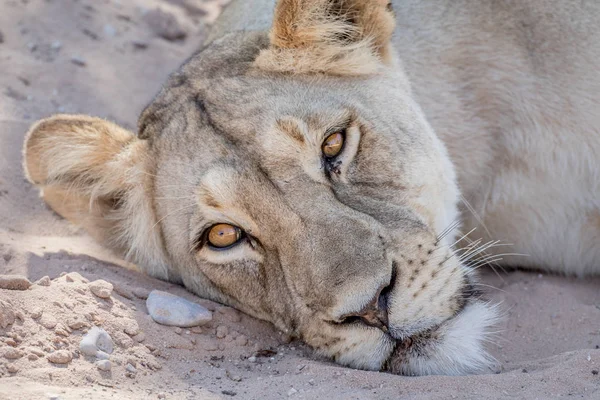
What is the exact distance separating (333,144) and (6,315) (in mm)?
1273

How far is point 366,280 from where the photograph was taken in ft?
9.40

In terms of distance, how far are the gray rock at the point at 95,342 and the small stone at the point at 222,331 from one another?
0.46 metres

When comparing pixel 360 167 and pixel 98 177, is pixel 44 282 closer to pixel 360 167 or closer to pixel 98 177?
pixel 98 177

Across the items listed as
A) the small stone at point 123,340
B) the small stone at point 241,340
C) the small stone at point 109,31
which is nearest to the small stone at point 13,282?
the small stone at point 123,340

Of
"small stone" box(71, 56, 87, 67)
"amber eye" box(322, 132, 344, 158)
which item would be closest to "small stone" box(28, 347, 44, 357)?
"amber eye" box(322, 132, 344, 158)

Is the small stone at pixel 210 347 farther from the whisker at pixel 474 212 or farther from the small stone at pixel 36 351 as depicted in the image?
the whisker at pixel 474 212

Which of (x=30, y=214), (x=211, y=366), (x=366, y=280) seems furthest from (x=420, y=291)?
(x=30, y=214)

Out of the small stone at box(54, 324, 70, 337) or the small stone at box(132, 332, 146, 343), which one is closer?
the small stone at box(54, 324, 70, 337)

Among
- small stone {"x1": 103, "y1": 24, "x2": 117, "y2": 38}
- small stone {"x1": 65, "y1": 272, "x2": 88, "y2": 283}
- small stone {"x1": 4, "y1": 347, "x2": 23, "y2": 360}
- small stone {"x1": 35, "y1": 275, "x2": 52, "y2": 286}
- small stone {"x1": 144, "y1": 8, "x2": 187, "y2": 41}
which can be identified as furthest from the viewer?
small stone {"x1": 144, "y1": 8, "x2": 187, "y2": 41}

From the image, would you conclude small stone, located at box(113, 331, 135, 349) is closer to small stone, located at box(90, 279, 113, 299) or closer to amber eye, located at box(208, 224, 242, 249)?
small stone, located at box(90, 279, 113, 299)

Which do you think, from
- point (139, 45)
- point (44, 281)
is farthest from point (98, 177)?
point (139, 45)

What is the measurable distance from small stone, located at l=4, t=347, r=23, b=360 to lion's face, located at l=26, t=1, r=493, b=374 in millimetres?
884

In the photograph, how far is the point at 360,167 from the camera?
133 inches

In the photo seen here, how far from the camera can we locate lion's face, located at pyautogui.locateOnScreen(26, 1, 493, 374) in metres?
3.00
